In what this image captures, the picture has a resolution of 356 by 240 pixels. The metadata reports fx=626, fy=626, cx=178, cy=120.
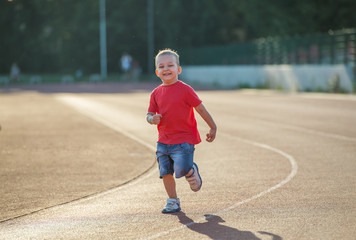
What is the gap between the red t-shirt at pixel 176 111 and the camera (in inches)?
243

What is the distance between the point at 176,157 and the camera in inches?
242

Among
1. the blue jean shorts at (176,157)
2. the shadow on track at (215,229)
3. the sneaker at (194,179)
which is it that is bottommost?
the shadow on track at (215,229)

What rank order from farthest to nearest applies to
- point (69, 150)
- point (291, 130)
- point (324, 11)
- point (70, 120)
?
point (324, 11), point (70, 120), point (291, 130), point (69, 150)

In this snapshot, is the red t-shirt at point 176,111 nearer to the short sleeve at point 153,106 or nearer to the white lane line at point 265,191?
the short sleeve at point 153,106

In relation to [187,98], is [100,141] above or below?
below

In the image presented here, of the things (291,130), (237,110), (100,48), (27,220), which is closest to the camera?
(27,220)

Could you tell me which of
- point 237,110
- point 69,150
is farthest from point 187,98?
point 237,110

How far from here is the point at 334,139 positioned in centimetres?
1240

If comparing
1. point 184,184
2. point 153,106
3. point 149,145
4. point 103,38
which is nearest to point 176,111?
point 153,106

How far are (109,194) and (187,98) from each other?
1889mm

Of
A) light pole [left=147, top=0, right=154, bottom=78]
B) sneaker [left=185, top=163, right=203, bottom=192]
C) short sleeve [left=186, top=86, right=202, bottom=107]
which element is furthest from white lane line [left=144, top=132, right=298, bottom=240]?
light pole [left=147, top=0, right=154, bottom=78]

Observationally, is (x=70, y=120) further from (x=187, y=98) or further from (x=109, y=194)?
(x=187, y=98)

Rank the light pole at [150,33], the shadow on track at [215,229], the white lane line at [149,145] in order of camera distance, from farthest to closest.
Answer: the light pole at [150,33] → the white lane line at [149,145] → the shadow on track at [215,229]

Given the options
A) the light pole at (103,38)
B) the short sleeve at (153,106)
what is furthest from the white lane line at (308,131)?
the light pole at (103,38)
